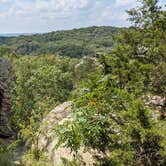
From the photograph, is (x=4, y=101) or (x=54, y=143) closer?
(x=4, y=101)

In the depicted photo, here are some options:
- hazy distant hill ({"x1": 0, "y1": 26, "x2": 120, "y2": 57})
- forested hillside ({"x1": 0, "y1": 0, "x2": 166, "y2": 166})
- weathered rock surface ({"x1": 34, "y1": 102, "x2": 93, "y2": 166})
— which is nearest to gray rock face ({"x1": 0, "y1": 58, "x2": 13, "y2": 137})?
forested hillside ({"x1": 0, "y1": 0, "x2": 166, "y2": 166})

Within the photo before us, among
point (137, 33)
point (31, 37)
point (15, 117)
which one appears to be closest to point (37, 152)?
point (137, 33)

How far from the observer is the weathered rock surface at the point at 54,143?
15125mm

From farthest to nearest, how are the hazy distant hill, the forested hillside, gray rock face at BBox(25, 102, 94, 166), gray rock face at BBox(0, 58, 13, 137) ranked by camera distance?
the hazy distant hill, gray rock face at BBox(25, 102, 94, 166), gray rock face at BBox(0, 58, 13, 137), the forested hillside

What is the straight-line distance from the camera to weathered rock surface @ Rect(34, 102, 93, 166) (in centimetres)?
1512

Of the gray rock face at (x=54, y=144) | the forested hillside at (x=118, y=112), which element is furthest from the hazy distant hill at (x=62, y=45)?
the gray rock face at (x=54, y=144)

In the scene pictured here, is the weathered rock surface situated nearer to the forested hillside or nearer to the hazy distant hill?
the forested hillside

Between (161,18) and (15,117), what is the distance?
27712 millimetres

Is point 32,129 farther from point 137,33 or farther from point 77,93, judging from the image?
point 77,93

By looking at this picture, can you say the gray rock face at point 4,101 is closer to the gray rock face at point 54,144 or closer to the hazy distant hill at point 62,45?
the gray rock face at point 54,144

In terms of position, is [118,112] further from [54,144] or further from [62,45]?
[62,45]

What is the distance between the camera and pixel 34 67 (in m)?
53.9

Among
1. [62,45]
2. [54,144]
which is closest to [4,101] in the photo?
[54,144]

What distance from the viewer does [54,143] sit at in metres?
18.0
